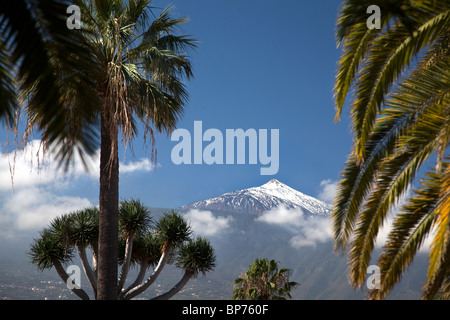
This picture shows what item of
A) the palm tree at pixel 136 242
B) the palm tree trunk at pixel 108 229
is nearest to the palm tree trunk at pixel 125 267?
the palm tree at pixel 136 242

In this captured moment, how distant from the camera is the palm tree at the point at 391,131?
6527mm

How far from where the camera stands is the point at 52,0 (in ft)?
13.8

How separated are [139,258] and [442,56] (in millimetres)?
18681

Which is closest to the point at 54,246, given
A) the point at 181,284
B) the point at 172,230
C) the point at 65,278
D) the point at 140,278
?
the point at 65,278

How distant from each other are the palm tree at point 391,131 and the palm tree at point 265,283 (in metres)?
26.1

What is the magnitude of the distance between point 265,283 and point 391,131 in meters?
28.0

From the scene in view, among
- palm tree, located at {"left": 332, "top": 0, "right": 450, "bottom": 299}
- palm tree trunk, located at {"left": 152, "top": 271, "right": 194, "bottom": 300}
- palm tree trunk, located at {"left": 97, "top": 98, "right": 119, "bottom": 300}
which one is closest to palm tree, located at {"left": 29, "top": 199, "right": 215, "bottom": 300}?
palm tree trunk, located at {"left": 152, "top": 271, "right": 194, "bottom": 300}

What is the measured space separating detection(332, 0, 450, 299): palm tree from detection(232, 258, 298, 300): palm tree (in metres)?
26.1

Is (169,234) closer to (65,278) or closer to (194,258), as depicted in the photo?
(194,258)

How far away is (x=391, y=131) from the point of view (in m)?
7.28

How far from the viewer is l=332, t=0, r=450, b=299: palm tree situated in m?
6.53

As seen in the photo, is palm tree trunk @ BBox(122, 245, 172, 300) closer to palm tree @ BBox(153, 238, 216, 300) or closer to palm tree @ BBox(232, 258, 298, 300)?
palm tree @ BBox(153, 238, 216, 300)

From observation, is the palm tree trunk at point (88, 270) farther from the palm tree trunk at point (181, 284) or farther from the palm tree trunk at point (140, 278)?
the palm tree trunk at point (181, 284)
